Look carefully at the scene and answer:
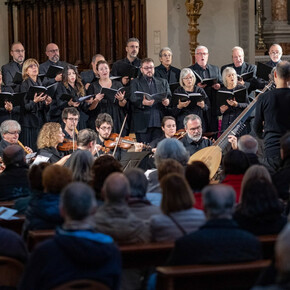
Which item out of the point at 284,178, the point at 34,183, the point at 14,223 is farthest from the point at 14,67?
the point at 284,178

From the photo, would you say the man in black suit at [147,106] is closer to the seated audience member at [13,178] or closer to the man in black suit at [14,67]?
the man in black suit at [14,67]

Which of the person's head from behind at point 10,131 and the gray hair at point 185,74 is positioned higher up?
the gray hair at point 185,74

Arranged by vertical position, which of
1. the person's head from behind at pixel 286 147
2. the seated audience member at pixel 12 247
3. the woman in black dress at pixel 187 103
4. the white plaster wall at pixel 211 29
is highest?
the white plaster wall at pixel 211 29

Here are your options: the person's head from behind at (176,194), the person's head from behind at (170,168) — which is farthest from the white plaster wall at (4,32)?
the person's head from behind at (176,194)

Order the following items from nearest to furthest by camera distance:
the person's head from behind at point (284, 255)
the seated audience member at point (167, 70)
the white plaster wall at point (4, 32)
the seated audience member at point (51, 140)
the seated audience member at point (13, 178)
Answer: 1. the person's head from behind at point (284, 255)
2. the seated audience member at point (13, 178)
3. the seated audience member at point (51, 140)
4. the seated audience member at point (167, 70)
5. the white plaster wall at point (4, 32)

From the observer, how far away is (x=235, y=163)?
17.0ft

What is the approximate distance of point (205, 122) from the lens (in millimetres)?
9578

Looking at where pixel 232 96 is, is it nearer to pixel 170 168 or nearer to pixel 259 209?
pixel 170 168

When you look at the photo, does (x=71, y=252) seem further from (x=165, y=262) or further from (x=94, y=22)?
(x=94, y=22)

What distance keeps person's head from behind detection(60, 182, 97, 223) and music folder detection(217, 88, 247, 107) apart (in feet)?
18.3

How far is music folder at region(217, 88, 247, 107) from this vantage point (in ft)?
29.6

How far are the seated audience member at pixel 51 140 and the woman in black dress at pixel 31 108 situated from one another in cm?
125

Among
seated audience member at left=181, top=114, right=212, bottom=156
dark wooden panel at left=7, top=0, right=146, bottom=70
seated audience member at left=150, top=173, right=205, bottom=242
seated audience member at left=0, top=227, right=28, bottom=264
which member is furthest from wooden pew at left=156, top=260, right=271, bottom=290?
dark wooden panel at left=7, top=0, right=146, bottom=70

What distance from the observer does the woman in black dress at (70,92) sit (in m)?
9.24
